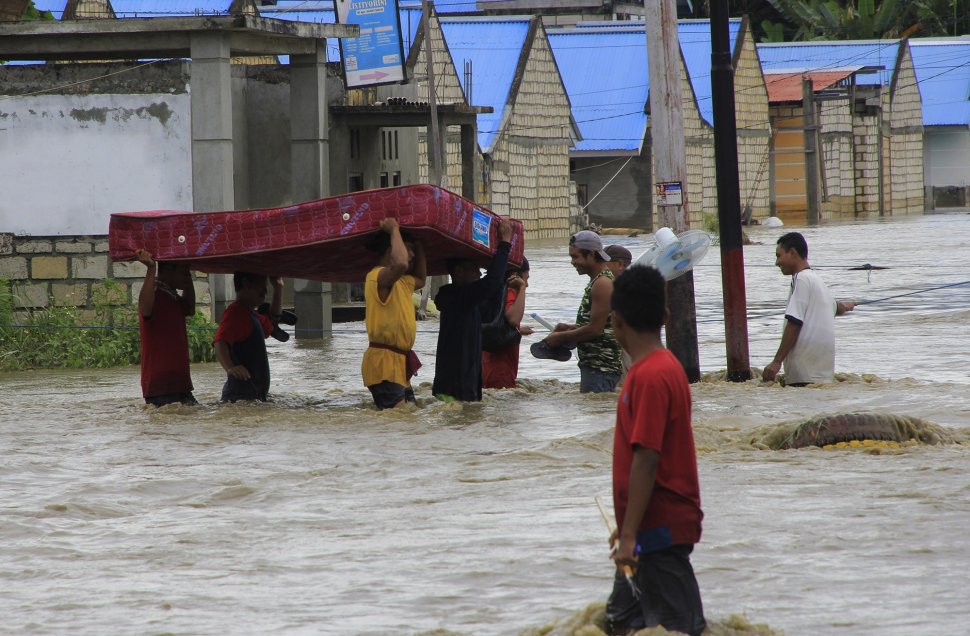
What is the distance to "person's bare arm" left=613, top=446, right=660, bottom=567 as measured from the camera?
4398 mm

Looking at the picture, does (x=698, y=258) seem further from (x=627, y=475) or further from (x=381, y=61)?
(x=381, y=61)

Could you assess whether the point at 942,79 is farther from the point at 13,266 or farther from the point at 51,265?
the point at 13,266

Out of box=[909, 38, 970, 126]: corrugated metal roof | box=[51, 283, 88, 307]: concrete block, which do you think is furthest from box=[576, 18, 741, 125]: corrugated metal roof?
box=[51, 283, 88, 307]: concrete block

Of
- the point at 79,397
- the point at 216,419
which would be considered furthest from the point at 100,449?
the point at 79,397

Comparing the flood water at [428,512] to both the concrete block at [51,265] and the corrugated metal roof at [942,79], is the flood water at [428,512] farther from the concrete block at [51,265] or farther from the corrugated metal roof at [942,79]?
the corrugated metal roof at [942,79]

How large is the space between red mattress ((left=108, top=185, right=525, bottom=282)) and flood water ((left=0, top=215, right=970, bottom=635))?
1.18 m

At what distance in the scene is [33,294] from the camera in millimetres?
14945

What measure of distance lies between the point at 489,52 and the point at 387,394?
34.4m

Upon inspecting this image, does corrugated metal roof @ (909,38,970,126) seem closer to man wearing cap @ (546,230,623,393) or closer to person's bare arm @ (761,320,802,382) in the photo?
person's bare arm @ (761,320,802,382)

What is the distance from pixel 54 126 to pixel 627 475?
1201cm

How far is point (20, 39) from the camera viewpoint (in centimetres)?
1533

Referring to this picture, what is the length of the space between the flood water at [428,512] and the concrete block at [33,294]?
2417 millimetres

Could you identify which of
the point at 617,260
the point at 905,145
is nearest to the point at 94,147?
→ the point at 617,260

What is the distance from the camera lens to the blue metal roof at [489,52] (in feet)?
138
